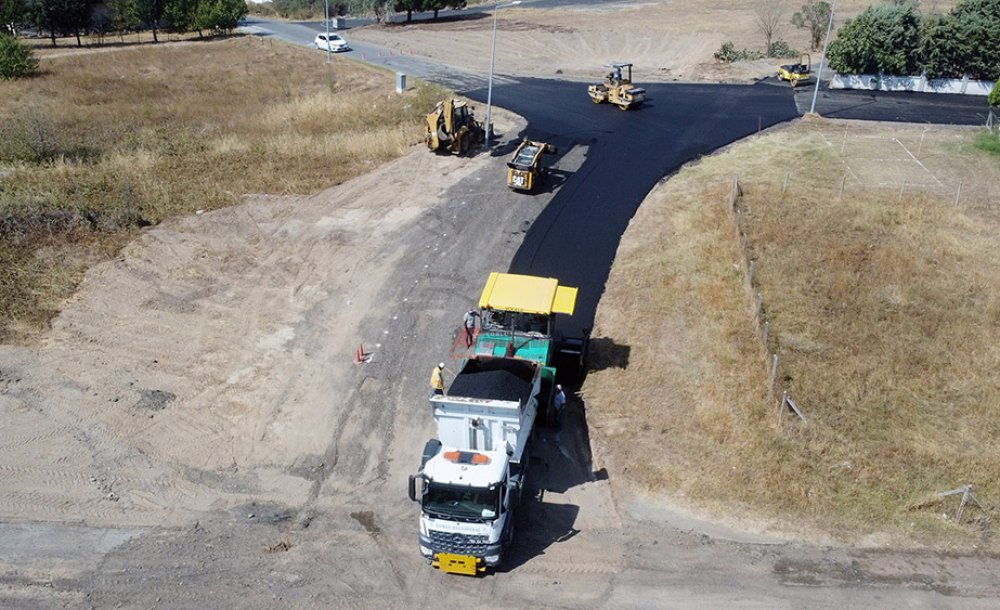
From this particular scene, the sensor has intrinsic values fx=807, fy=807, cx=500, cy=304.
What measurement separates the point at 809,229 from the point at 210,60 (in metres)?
47.7

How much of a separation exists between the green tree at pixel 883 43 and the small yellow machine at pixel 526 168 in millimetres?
27154

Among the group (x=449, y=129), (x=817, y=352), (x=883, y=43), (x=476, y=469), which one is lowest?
(x=817, y=352)

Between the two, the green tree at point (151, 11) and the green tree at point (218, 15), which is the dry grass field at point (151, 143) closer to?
the green tree at point (218, 15)

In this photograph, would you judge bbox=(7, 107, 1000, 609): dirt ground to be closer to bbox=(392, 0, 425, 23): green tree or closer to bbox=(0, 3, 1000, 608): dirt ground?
bbox=(0, 3, 1000, 608): dirt ground

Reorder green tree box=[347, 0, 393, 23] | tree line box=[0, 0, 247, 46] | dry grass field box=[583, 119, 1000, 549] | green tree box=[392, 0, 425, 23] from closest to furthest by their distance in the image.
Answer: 1. dry grass field box=[583, 119, 1000, 549]
2. tree line box=[0, 0, 247, 46]
3. green tree box=[347, 0, 393, 23]
4. green tree box=[392, 0, 425, 23]

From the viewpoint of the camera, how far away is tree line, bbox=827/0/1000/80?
48375 millimetres

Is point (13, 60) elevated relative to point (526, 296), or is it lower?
elevated

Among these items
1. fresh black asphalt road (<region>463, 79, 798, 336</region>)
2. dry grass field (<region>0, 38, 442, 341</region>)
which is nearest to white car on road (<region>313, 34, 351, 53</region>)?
dry grass field (<region>0, 38, 442, 341</region>)

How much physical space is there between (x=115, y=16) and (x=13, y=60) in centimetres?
2271

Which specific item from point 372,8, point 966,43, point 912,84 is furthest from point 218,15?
point 966,43

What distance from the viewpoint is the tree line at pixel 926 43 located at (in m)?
48.4

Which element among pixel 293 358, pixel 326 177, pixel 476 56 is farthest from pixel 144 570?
pixel 476 56

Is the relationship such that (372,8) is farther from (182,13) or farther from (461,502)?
(461,502)

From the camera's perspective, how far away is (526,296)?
19188 millimetres
